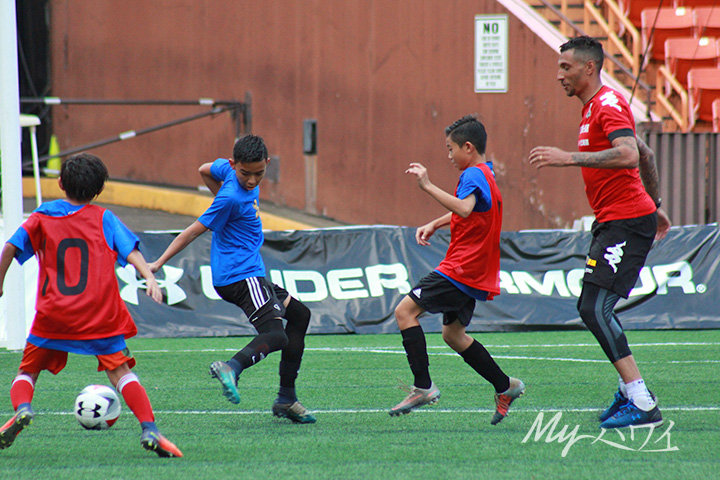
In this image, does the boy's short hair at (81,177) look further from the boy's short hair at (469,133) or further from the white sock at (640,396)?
the white sock at (640,396)

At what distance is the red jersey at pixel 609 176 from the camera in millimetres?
5285

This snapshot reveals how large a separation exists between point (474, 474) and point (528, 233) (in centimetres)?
693

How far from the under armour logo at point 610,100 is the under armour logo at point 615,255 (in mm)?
791

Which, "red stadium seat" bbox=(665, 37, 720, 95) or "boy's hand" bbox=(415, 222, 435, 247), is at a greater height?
"red stadium seat" bbox=(665, 37, 720, 95)

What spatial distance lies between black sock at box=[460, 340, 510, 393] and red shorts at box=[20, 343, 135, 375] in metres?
2.01

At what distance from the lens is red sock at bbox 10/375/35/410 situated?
460cm

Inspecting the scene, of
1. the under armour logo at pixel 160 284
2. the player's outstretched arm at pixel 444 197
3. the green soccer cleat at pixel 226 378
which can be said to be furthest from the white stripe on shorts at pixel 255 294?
the under armour logo at pixel 160 284

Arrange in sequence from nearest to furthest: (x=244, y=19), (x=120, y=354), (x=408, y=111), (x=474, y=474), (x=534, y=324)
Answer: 1. (x=474, y=474)
2. (x=120, y=354)
3. (x=534, y=324)
4. (x=408, y=111)
5. (x=244, y=19)

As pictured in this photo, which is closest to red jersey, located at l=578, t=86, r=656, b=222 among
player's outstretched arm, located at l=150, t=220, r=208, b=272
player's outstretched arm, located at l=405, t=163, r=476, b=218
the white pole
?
player's outstretched arm, located at l=405, t=163, r=476, b=218

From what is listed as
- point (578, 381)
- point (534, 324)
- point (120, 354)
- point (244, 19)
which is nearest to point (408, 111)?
point (244, 19)

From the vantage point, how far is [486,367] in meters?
5.49

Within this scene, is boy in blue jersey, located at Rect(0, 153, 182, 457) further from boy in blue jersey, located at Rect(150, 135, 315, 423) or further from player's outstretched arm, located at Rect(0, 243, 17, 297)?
boy in blue jersey, located at Rect(150, 135, 315, 423)

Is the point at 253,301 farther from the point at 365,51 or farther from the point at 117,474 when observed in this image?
the point at 365,51

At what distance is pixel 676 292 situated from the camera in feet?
34.9
